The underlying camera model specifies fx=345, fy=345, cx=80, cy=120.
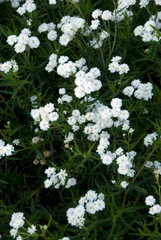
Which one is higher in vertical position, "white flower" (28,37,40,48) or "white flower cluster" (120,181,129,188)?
"white flower" (28,37,40,48)

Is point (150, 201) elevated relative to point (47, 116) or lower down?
lower down

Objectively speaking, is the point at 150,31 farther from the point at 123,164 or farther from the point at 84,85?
the point at 123,164

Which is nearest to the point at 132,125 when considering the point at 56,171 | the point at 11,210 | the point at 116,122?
the point at 116,122

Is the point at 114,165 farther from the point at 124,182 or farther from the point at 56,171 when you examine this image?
the point at 56,171

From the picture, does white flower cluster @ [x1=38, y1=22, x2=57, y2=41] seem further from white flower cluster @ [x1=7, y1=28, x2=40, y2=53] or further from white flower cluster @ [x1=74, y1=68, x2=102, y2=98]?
white flower cluster @ [x1=74, y1=68, x2=102, y2=98]

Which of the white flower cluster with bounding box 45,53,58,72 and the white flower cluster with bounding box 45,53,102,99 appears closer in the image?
the white flower cluster with bounding box 45,53,102,99

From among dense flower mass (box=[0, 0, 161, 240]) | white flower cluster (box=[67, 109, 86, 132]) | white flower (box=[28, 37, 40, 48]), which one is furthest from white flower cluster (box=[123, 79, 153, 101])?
white flower (box=[28, 37, 40, 48])

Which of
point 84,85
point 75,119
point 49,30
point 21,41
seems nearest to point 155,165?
point 75,119

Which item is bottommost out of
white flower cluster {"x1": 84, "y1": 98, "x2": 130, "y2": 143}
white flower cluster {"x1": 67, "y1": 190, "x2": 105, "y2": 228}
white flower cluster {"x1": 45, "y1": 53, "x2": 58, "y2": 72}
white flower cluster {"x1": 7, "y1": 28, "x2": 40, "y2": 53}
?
white flower cluster {"x1": 67, "y1": 190, "x2": 105, "y2": 228}

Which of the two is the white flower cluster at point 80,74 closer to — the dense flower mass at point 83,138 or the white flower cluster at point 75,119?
the dense flower mass at point 83,138
